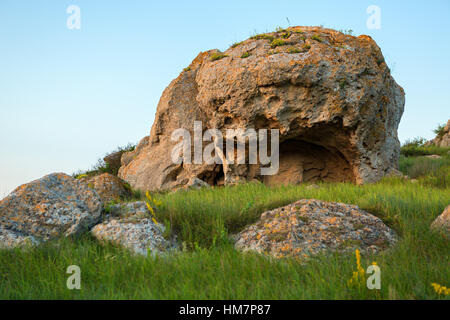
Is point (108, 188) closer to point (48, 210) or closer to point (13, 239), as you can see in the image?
point (48, 210)

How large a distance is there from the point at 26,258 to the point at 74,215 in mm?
1282

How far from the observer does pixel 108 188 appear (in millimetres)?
10195

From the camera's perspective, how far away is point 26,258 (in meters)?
4.93

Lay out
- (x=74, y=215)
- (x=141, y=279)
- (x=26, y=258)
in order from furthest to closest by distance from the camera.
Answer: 1. (x=74, y=215)
2. (x=26, y=258)
3. (x=141, y=279)

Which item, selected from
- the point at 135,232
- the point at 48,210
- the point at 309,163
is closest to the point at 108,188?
the point at 48,210

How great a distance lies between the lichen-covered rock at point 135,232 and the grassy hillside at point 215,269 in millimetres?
197

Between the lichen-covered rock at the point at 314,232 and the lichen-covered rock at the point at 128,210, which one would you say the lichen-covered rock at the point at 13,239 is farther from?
the lichen-covered rock at the point at 314,232

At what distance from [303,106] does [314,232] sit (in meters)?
5.82

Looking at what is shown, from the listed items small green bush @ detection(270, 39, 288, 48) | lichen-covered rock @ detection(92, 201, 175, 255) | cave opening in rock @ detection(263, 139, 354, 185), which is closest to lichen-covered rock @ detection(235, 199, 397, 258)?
lichen-covered rock @ detection(92, 201, 175, 255)
